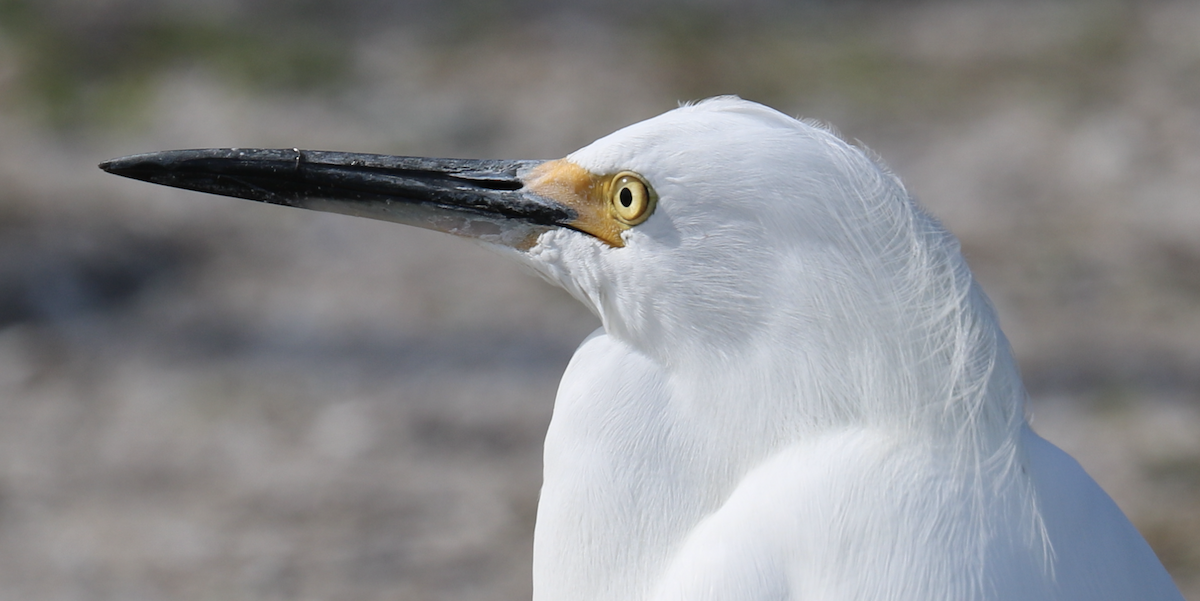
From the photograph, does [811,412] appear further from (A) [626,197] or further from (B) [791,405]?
(A) [626,197]

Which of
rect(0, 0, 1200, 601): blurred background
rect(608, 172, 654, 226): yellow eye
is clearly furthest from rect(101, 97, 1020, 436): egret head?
rect(0, 0, 1200, 601): blurred background

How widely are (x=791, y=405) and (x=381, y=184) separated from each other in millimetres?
473

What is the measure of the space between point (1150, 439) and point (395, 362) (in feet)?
5.46

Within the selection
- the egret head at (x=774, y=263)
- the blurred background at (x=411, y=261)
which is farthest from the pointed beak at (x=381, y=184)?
the blurred background at (x=411, y=261)

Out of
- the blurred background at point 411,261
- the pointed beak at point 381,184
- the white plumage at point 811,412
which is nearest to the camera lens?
the white plumage at point 811,412

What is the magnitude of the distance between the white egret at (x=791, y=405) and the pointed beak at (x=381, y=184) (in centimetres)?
7

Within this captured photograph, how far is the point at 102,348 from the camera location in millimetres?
2684

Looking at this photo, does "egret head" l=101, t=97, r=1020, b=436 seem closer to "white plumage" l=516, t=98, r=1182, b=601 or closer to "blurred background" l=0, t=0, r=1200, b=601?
"white plumage" l=516, t=98, r=1182, b=601

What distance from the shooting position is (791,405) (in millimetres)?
929

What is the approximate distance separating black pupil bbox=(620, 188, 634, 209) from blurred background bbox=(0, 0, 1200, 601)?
50.8 inches

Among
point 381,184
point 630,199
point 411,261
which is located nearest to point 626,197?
point 630,199

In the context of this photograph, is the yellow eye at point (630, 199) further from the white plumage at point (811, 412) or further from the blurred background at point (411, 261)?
the blurred background at point (411, 261)

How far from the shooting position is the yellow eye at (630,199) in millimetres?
971

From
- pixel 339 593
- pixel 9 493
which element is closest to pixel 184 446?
pixel 9 493
